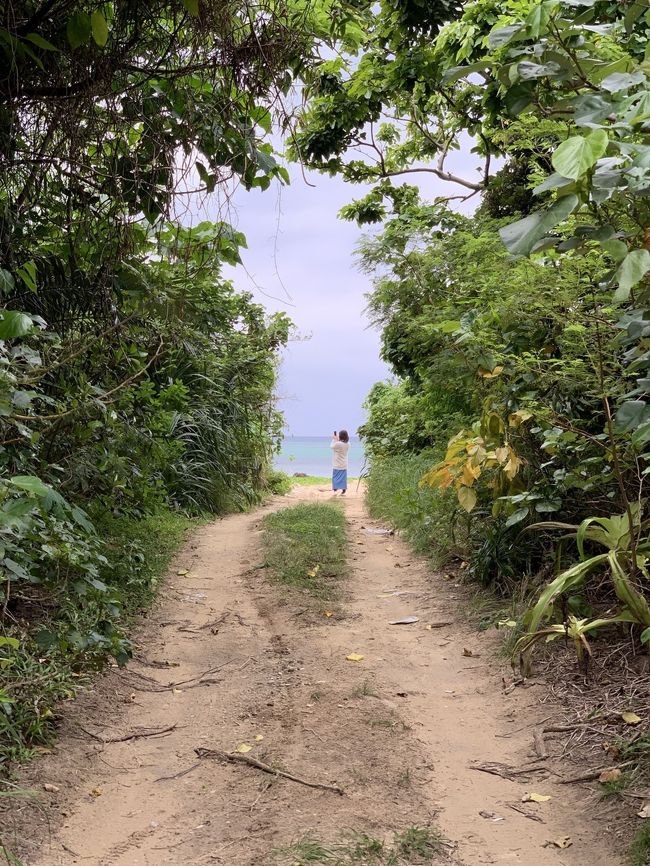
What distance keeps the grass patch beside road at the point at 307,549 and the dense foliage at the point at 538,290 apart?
0.88 metres

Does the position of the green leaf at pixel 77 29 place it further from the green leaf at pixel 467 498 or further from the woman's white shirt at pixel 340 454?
the woman's white shirt at pixel 340 454

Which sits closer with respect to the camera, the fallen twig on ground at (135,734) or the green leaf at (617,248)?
the green leaf at (617,248)

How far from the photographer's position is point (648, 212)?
204 centimetres

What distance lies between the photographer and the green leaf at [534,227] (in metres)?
1.27

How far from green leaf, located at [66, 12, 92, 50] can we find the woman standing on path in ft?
41.0

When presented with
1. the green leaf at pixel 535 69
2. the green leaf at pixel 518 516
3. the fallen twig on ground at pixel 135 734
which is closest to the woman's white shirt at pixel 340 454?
the green leaf at pixel 518 516

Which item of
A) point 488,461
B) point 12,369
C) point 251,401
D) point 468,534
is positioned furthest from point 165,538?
point 251,401

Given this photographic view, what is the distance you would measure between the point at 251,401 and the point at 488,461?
8104mm

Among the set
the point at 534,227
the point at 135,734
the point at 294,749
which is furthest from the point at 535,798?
the point at 534,227

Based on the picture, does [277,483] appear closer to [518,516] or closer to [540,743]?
[518,516]

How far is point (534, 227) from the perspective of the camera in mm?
1297

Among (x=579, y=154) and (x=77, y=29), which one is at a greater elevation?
(x=77, y=29)

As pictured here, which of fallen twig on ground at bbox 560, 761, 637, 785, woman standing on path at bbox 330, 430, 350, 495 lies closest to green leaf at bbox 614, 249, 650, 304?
fallen twig on ground at bbox 560, 761, 637, 785

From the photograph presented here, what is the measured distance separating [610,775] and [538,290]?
2.47 m
